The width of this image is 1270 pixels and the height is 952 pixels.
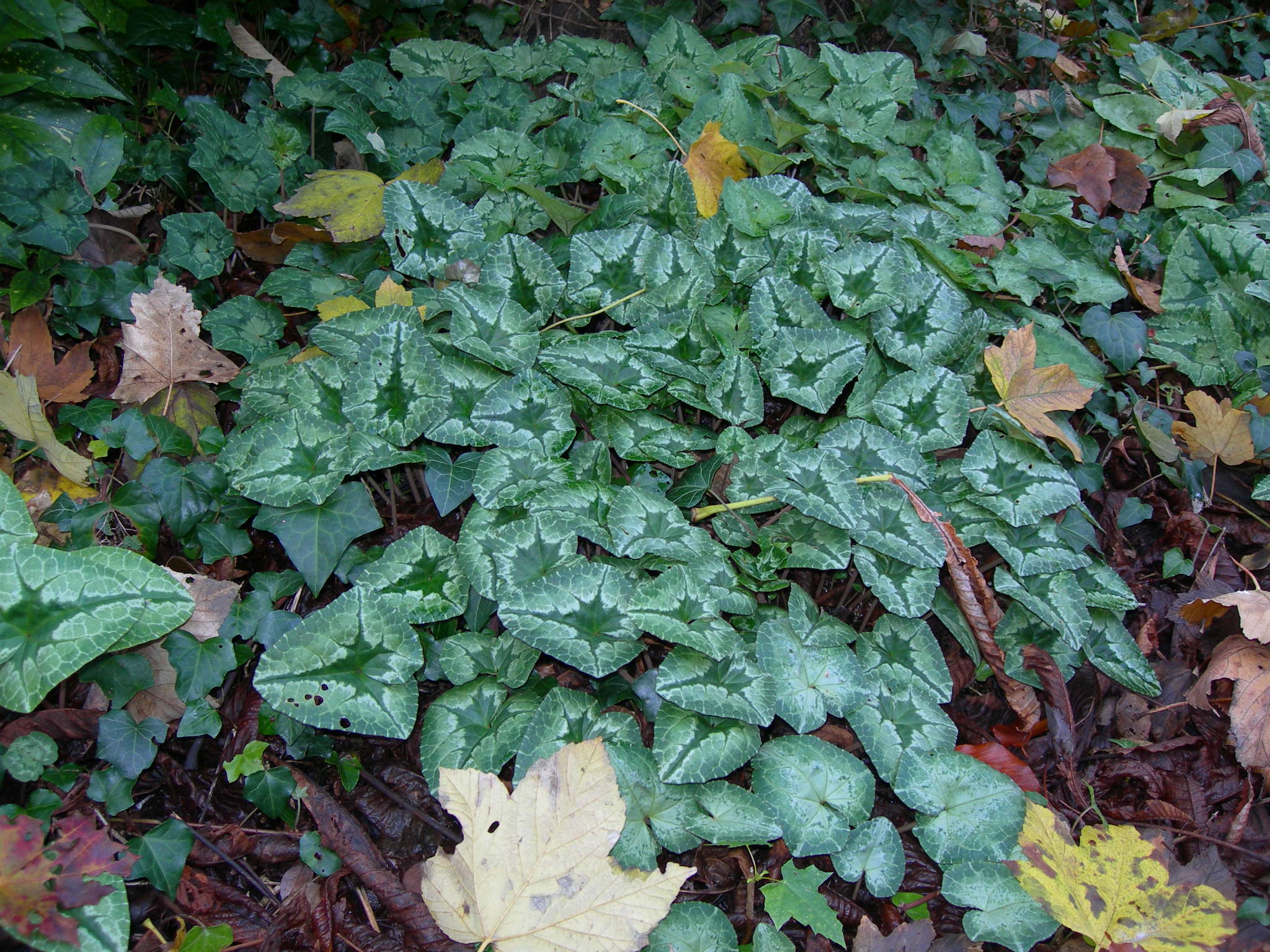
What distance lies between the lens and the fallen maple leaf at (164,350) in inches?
109

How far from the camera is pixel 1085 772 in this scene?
247 centimetres

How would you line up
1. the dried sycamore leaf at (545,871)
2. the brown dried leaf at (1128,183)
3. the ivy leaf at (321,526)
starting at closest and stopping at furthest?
the dried sycamore leaf at (545,871), the ivy leaf at (321,526), the brown dried leaf at (1128,183)

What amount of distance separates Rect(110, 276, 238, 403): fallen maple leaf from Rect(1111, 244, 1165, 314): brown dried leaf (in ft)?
11.0

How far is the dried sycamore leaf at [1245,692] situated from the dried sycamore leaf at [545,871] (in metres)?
1.74

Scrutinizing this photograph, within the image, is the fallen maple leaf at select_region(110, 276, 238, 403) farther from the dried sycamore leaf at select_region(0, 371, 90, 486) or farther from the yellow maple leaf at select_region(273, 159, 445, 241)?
the yellow maple leaf at select_region(273, 159, 445, 241)

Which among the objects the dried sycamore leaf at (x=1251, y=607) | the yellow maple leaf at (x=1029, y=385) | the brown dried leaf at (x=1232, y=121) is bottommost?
the dried sycamore leaf at (x=1251, y=607)

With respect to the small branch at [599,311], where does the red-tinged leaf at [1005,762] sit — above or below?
below

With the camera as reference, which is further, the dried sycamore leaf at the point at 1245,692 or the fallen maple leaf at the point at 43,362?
the fallen maple leaf at the point at 43,362

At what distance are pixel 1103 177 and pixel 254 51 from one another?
367 centimetres

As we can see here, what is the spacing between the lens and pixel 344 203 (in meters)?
3.03

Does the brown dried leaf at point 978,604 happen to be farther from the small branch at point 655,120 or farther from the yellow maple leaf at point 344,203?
the yellow maple leaf at point 344,203

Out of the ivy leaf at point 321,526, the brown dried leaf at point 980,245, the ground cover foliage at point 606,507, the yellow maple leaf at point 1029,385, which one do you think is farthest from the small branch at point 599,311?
the brown dried leaf at point 980,245

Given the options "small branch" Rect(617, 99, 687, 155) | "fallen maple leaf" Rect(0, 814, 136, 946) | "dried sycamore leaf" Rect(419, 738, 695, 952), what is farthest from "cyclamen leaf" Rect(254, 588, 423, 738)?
"small branch" Rect(617, 99, 687, 155)

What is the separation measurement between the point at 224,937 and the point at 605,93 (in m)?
3.14
